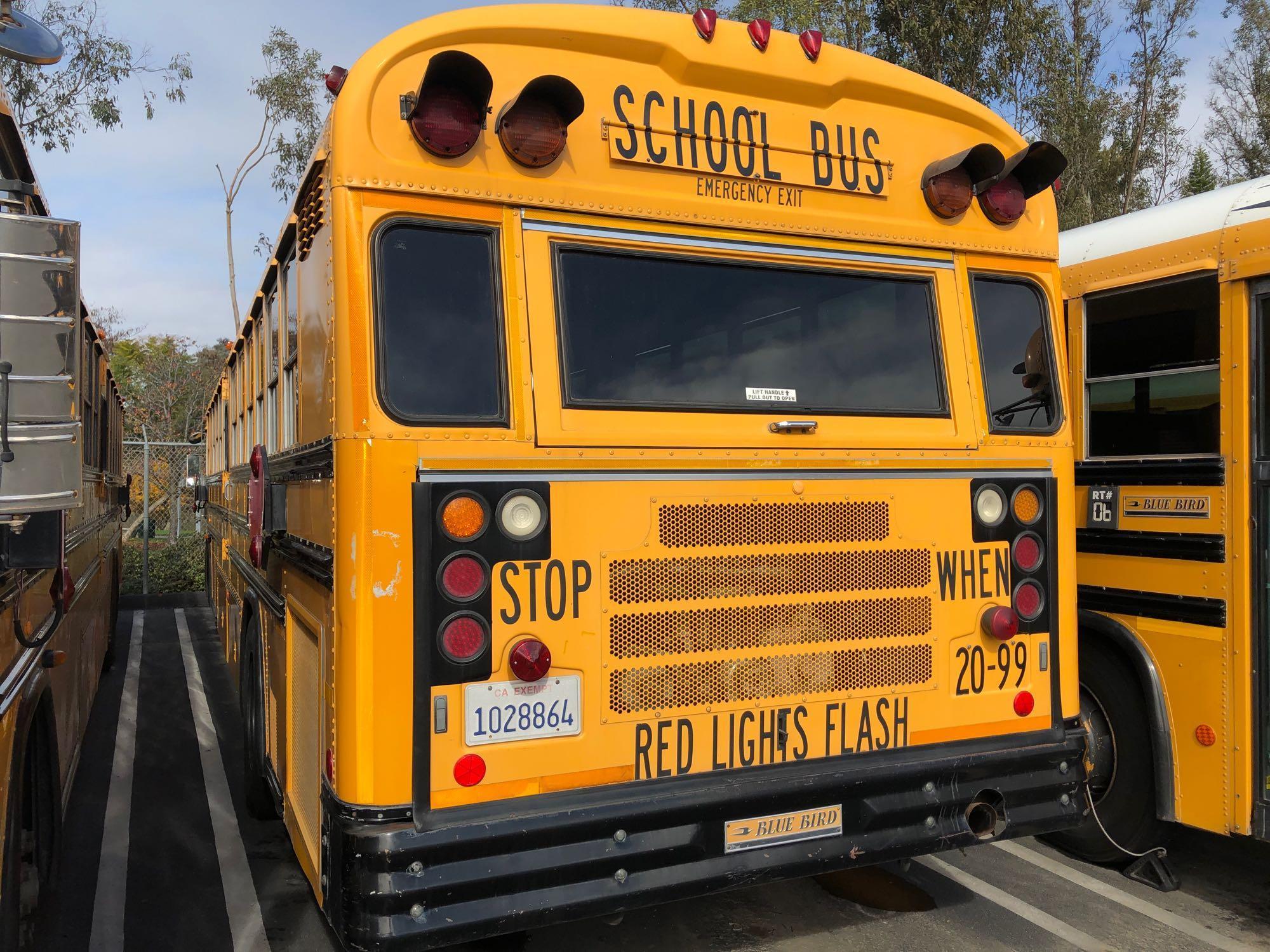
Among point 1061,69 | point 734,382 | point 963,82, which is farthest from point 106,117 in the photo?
point 734,382

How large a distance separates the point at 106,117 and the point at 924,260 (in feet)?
49.5

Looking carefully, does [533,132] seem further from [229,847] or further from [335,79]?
[229,847]

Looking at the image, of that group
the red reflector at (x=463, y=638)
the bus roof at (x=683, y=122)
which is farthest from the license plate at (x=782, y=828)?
the bus roof at (x=683, y=122)

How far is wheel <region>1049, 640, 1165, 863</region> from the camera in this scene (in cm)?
→ 409

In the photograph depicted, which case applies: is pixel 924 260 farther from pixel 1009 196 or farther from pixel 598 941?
pixel 598 941

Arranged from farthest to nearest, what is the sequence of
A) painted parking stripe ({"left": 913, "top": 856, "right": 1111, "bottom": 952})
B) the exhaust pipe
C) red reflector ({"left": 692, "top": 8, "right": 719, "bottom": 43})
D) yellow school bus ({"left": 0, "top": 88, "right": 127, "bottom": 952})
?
painted parking stripe ({"left": 913, "top": 856, "right": 1111, "bottom": 952}) < the exhaust pipe < red reflector ({"left": 692, "top": 8, "right": 719, "bottom": 43}) < yellow school bus ({"left": 0, "top": 88, "right": 127, "bottom": 952})

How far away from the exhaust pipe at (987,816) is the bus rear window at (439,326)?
1976 millimetres

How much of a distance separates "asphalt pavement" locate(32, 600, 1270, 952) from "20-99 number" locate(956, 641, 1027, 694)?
102 cm

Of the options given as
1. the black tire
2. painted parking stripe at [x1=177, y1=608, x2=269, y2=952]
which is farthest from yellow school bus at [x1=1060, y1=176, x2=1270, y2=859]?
the black tire

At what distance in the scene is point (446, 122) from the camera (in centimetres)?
270

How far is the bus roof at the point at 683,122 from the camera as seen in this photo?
269 cm

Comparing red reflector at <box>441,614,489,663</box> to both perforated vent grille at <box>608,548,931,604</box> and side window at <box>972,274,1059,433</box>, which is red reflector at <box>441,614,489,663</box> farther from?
side window at <box>972,274,1059,433</box>

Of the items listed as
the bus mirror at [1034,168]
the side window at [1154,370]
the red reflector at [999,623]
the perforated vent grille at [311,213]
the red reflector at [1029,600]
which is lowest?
the red reflector at [999,623]

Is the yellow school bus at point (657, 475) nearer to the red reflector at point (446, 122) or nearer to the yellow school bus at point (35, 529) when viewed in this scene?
the red reflector at point (446, 122)
